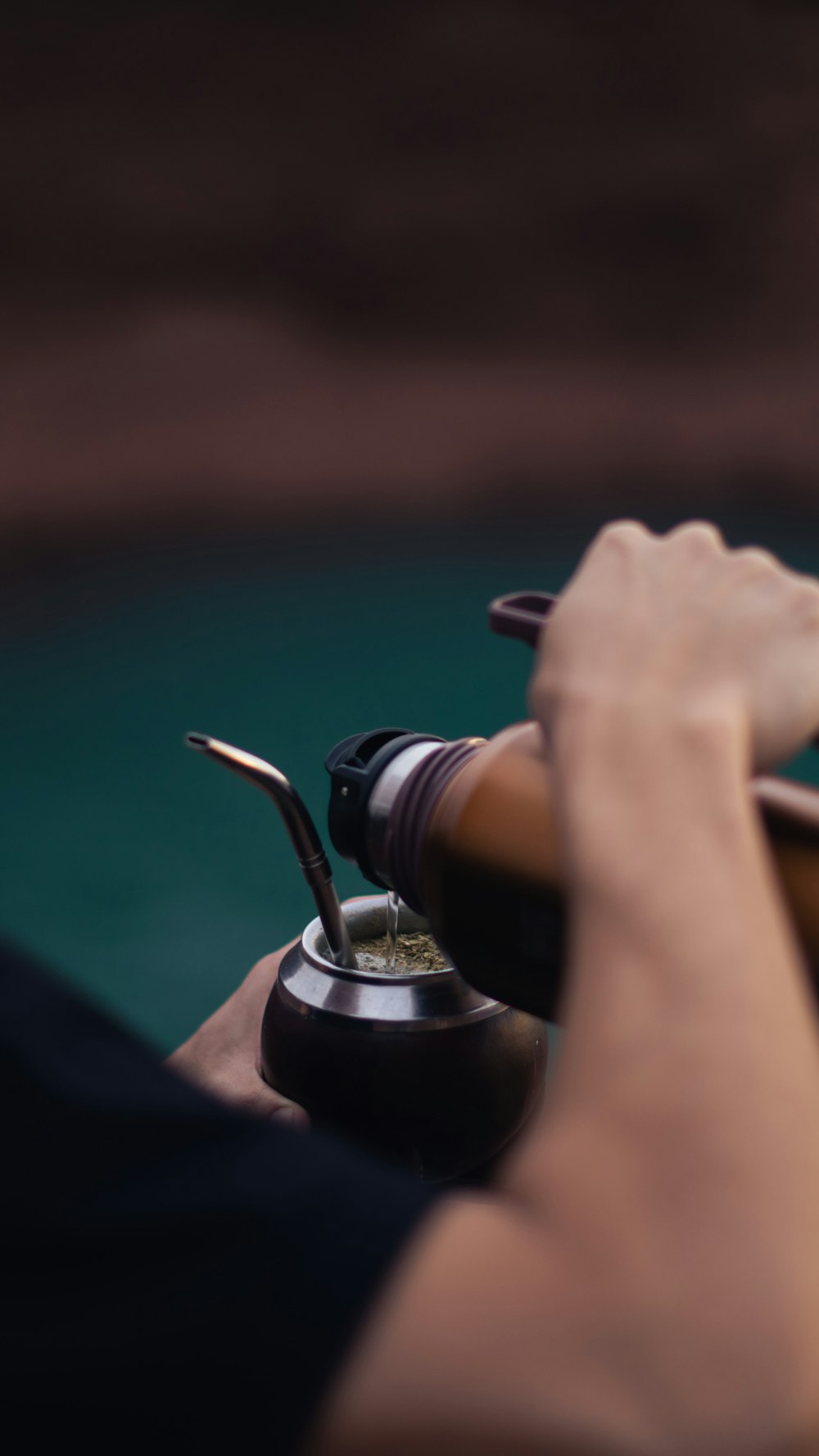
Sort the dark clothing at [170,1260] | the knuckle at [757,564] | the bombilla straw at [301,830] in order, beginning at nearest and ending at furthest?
1. the dark clothing at [170,1260]
2. the knuckle at [757,564]
3. the bombilla straw at [301,830]

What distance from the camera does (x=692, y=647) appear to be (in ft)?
0.87

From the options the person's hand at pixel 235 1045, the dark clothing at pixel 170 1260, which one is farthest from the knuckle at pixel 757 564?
the person's hand at pixel 235 1045

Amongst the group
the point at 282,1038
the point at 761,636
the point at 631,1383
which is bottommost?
the point at 282,1038

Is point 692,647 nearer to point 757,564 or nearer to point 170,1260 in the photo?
point 757,564

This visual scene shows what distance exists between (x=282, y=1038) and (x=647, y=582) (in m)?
0.28

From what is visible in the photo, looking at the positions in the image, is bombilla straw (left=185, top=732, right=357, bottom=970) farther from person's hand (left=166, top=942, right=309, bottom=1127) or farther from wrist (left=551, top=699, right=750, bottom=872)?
wrist (left=551, top=699, right=750, bottom=872)

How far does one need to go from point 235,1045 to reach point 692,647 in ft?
1.23

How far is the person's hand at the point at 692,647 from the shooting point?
0.25 meters

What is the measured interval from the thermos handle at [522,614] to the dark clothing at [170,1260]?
A: 0.19 m

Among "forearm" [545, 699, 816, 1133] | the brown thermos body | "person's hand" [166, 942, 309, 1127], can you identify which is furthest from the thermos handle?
"person's hand" [166, 942, 309, 1127]

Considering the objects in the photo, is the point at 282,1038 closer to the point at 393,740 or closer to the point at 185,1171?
the point at 393,740

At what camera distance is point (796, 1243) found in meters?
0.18

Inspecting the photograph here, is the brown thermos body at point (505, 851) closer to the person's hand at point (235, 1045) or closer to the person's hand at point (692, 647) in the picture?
the person's hand at point (692, 647)

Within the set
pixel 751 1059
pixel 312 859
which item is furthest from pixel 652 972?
pixel 312 859
